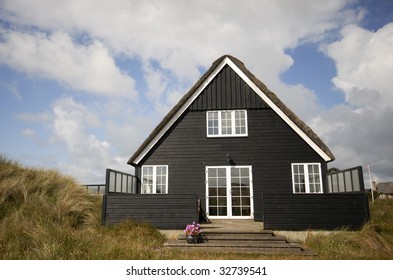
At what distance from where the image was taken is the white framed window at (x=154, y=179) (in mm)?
13984

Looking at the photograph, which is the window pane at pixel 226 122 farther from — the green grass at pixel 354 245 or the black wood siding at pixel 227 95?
the green grass at pixel 354 245

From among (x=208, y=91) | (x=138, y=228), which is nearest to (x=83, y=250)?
(x=138, y=228)

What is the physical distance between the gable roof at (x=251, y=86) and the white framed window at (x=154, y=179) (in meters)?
0.69

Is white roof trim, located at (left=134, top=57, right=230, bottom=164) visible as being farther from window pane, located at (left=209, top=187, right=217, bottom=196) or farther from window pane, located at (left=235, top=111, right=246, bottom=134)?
window pane, located at (left=209, top=187, right=217, bottom=196)

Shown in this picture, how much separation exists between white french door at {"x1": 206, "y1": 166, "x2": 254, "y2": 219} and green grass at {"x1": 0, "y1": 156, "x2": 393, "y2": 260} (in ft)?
11.5

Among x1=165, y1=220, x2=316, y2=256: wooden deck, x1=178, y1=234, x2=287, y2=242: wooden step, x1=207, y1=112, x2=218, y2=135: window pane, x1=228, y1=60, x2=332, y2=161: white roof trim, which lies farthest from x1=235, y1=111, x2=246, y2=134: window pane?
x1=178, y1=234, x2=287, y2=242: wooden step

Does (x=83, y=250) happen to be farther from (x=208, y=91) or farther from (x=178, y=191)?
(x=208, y=91)

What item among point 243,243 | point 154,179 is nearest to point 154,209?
point 154,179

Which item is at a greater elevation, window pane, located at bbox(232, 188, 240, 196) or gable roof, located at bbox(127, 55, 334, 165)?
gable roof, located at bbox(127, 55, 334, 165)

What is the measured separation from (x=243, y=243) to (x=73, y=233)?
4.78 meters

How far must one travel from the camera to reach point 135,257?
6.59 m

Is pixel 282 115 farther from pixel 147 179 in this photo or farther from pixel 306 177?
pixel 147 179

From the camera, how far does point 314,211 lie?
10.9 metres

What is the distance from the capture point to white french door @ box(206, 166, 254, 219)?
43.7 ft
